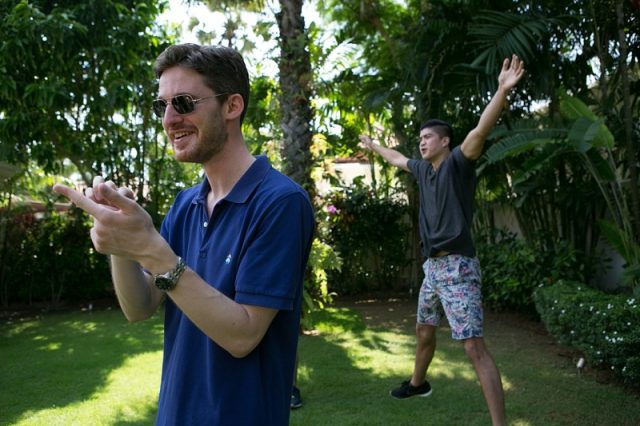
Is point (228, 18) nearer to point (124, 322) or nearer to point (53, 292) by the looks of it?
point (124, 322)

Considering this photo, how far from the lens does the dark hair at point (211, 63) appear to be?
162 cm

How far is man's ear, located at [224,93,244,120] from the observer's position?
65.3 inches

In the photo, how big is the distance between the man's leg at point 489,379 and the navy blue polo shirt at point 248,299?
2.52 metres

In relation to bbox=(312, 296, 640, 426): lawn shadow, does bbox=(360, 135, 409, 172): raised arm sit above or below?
above

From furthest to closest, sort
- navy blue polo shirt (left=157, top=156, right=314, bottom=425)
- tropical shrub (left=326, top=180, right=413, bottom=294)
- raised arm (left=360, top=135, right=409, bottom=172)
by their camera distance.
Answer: tropical shrub (left=326, top=180, right=413, bottom=294), raised arm (left=360, top=135, right=409, bottom=172), navy blue polo shirt (left=157, top=156, right=314, bottom=425)

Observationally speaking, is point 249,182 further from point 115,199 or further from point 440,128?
point 440,128

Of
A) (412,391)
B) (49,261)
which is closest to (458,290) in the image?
(412,391)

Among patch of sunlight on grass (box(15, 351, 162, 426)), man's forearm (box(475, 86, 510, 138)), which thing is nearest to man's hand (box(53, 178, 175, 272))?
man's forearm (box(475, 86, 510, 138))

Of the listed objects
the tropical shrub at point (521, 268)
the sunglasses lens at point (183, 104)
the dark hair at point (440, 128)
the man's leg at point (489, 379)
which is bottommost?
the man's leg at point (489, 379)

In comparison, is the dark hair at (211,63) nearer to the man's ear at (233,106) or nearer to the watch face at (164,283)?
the man's ear at (233,106)

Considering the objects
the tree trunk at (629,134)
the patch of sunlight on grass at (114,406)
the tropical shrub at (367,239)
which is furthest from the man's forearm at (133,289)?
the tropical shrub at (367,239)

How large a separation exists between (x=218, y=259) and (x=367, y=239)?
390 inches

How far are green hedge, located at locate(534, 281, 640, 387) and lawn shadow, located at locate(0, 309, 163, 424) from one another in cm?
367

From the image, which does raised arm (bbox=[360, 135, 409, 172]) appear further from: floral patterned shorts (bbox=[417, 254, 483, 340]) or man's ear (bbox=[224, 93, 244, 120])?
man's ear (bbox=[224, 93, 244, 120])
